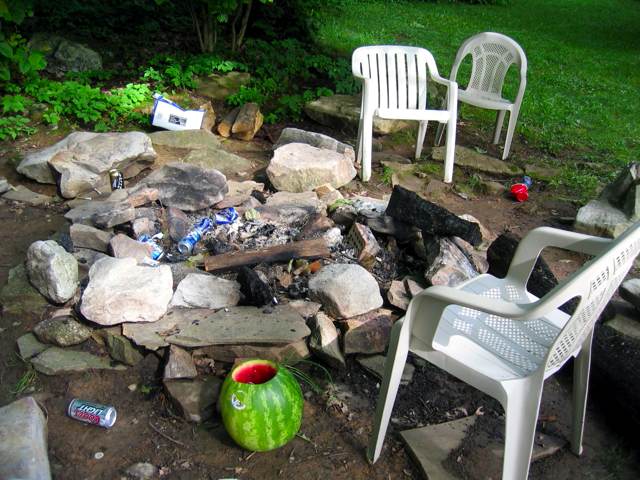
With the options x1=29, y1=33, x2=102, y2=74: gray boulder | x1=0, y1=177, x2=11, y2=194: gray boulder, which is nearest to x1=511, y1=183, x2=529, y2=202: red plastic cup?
x1=0, y1=177, x2=11, y2=194: gray boulder

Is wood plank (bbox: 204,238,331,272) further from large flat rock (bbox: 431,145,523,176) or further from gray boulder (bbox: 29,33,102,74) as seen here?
gray boulder (bbox: 29,33,102,74)

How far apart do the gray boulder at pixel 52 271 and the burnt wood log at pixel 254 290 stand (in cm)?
100

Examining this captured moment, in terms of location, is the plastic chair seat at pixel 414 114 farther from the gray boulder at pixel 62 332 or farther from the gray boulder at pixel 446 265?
the gray boulder at pixel 62 332

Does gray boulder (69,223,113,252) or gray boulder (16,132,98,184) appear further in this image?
gray boulder (16,132,98,184)

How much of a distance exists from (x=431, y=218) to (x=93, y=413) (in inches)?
86.9

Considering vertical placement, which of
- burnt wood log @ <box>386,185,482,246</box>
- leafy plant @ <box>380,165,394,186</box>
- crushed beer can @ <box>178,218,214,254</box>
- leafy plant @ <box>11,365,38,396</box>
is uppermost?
burnt wood log @ <box>386,185,482,246</box>

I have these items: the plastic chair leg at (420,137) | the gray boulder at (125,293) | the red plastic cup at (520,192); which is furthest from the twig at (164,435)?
the plastic chair leg at (420,137)

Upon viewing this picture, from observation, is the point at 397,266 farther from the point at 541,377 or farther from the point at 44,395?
the point at 44,395

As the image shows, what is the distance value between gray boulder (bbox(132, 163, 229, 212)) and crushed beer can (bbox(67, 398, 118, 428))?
1.72 meters

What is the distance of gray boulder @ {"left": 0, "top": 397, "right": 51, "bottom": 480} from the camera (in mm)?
2133

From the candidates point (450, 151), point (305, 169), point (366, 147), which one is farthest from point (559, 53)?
point (305, 169)

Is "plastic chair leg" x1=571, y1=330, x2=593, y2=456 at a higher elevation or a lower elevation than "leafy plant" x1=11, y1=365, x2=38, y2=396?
higher

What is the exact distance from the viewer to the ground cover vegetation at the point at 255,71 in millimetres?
5879

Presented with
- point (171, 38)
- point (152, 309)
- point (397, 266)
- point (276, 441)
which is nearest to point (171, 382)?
point (152, 309)
